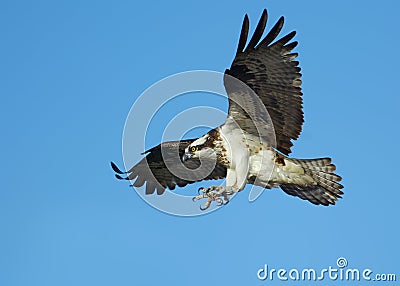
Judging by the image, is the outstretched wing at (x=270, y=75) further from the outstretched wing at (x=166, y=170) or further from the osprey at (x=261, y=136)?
the outstretched wing at (x=166, y=170)

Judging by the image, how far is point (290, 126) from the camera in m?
10.6

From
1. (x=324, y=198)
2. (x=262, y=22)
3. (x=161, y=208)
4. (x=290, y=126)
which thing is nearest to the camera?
(x=262, y=22)

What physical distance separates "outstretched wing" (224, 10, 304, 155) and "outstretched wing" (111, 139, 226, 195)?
162cm

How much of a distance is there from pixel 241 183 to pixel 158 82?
2.00 meters

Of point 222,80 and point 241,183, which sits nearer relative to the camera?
point 222,80

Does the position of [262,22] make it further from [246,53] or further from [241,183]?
[241,183]

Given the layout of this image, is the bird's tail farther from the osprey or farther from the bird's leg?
the bird's leg

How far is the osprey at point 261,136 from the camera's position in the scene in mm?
9977

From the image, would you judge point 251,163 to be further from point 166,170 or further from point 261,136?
point 166,170

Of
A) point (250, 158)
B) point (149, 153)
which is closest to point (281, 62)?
point (250, 158)

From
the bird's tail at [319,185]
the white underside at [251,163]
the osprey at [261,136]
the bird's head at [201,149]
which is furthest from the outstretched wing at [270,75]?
the bird's tail at [319,185]

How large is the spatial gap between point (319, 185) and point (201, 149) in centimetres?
208

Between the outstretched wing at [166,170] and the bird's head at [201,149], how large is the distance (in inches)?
30.2

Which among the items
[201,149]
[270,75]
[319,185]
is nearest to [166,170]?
[201,149]
